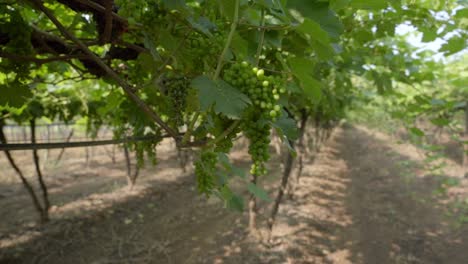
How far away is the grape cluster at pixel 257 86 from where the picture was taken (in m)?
0.91

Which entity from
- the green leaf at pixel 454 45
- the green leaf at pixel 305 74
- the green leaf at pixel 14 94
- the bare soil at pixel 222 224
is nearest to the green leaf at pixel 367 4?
the green leaf at pixel 305 74

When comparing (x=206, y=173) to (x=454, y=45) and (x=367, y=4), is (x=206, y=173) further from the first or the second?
(x=454, y=45)

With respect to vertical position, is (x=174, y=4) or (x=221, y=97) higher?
(x=174, y=4)

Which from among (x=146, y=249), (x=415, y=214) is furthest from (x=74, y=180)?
(x=415, y=214)

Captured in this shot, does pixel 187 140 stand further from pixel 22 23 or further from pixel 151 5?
pixel 22 23

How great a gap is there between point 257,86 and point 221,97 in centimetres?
13

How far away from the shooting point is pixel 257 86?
36.3 inches

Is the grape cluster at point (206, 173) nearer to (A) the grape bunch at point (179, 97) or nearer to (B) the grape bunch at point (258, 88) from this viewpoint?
(A) the grape bunch at point (179, 97)

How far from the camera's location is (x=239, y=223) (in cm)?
683

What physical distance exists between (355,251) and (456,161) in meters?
11.2

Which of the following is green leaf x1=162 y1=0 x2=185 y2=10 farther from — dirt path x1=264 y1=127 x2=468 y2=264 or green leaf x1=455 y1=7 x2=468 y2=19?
dirt path x1=264 y1=127 x2=468 y2=264

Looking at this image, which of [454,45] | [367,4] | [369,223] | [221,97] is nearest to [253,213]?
[369,223]

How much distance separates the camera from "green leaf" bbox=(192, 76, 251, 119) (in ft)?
2.70

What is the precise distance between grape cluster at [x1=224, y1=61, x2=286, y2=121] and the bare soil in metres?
4.97
